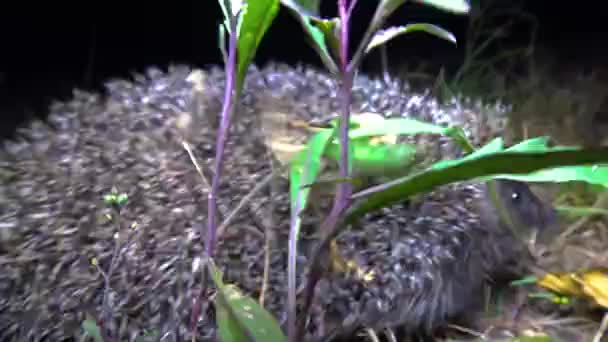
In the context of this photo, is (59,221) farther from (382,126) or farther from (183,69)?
(382,126)

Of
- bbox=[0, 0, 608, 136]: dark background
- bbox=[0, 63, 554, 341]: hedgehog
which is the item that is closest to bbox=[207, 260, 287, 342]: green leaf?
bbox=[0, 63, 554, 341]: hedgehog

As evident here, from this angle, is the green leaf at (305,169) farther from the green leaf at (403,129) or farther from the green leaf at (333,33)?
the green leaf at (333,33)

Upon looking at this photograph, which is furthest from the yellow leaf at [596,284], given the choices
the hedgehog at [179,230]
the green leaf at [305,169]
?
the green leaf at [305,169]

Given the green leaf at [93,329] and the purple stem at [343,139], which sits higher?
the purple stem at [343,139]

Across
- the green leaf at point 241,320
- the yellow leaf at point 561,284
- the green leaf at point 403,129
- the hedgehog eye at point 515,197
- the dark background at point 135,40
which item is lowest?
the yellow leaf at point 561,284

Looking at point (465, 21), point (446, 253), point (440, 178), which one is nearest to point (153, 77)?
point (446, 253)

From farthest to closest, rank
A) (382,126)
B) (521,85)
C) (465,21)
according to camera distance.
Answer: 1. (465,21)
2. (521,85)
3. (382,126)

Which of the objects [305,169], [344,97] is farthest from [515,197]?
[344,97]
